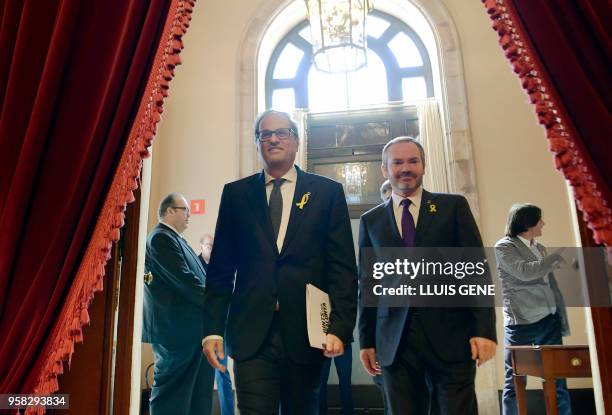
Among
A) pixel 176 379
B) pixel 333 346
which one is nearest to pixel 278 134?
pixel 333 346

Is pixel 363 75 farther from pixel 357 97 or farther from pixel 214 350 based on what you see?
pixel 214 350

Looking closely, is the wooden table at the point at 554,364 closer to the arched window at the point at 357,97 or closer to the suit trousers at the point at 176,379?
the suit trousers at the point at 176,379

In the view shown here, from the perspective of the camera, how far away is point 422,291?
1.68 meters

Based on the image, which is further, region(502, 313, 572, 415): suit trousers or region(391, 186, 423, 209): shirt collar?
region(502, 313, 572, 415): suit trousers

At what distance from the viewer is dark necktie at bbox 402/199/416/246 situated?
5.86ft

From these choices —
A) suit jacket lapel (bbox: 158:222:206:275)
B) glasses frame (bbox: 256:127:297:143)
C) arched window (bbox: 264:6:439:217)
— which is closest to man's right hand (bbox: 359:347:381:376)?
glasses frame (bbox: 256:127:297:143)

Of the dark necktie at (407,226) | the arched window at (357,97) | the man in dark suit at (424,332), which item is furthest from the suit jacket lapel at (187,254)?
the arched window at (357,97)

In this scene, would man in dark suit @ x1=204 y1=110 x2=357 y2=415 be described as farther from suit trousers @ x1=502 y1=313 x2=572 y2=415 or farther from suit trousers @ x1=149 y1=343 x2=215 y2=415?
suit trousers @ x1=502 y1=313 x2=572 y2=415

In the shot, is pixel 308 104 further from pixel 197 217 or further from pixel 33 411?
pixel 33 411

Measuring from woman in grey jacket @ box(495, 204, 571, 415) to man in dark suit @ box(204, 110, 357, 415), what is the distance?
150 cm

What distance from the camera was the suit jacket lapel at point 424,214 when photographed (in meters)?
1.76

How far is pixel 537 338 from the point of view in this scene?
8.90 feet

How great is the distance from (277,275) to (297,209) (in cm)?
24

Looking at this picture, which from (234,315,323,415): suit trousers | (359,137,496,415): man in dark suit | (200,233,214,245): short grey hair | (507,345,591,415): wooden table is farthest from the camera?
(200,233,214,245): short grey hair
